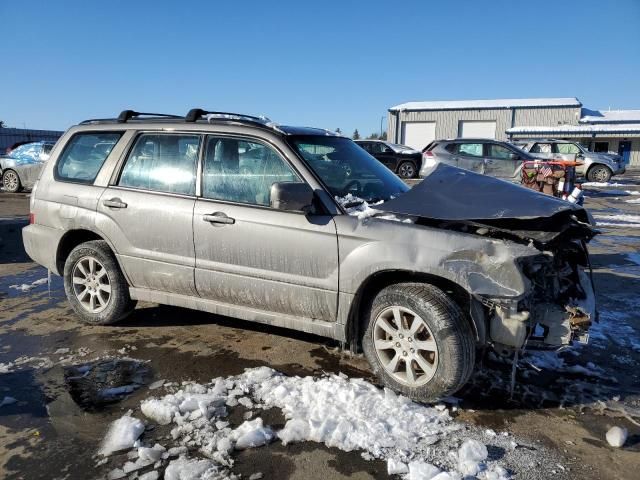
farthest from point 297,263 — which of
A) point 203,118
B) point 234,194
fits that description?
point 203,118

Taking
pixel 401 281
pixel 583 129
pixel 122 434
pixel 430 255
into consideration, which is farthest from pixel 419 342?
pixel 583 129

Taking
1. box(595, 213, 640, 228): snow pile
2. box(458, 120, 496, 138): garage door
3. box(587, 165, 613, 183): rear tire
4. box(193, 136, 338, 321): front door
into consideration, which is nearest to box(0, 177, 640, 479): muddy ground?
box(193, 136, 338, 321): front door

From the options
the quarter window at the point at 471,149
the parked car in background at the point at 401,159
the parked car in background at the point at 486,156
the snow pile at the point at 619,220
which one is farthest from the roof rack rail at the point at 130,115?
the parked car in background at the point at 401,159

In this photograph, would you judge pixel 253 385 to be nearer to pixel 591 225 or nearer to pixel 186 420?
pixel 186 420

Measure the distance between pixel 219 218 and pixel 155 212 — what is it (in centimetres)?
65

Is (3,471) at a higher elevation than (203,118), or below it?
below

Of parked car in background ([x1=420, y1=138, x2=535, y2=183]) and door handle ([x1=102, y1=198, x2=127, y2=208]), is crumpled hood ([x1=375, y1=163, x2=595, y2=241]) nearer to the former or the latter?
door handle ([x1=102, y1=198, x2=127, y2=208])

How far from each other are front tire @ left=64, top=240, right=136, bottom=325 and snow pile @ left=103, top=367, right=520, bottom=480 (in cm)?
134

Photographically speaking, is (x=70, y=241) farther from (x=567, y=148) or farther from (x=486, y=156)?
(x=567, y=148)

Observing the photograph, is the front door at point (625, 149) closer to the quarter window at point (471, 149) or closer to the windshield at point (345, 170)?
the quarter window at point (471, 149)

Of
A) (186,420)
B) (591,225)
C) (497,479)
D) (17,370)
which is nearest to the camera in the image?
(497,479)

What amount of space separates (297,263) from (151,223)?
1.37 meters

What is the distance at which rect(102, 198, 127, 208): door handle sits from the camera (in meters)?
4.09

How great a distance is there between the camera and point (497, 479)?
238cm
